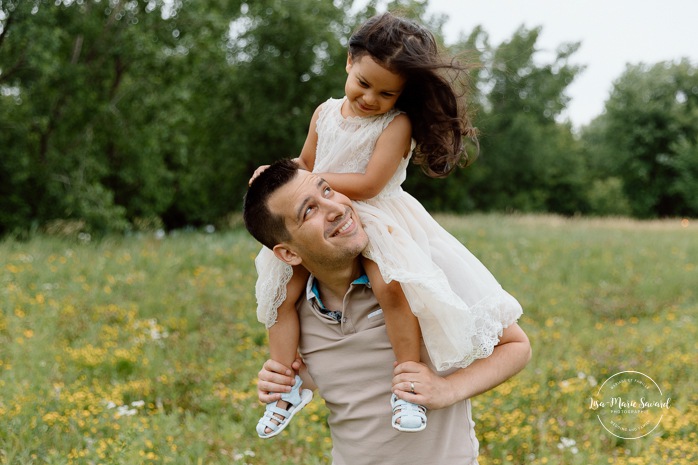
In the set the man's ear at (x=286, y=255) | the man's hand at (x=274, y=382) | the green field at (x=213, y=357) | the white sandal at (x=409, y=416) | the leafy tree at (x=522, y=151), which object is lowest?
the leafy tree at (x=522, y=151)

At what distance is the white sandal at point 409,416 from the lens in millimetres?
1952

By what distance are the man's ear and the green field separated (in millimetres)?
1619

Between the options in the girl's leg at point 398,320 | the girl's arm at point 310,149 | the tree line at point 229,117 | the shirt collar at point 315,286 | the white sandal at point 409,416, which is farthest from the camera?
the tree line at point 229,117

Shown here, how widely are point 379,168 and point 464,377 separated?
0.76 m

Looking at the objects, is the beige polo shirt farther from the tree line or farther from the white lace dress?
the tree line

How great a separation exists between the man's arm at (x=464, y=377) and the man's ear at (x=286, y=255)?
18.0 inches

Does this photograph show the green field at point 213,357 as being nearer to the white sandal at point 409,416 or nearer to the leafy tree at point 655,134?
the white sandal at point 409,416

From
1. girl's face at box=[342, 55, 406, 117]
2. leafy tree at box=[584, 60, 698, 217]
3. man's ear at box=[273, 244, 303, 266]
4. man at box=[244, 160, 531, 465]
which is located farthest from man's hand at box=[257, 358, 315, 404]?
leafy tree at box=[584, 60, 698, 217]

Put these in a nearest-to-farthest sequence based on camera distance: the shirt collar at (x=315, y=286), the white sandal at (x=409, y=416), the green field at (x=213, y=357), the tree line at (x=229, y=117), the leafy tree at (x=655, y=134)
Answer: the white sandal at (x=409, y=416) → the shirt collar at (x=315, y=286) → the green field at (x=213, y=357) → the tree line at (x=229, y=117) → the leafy tree at (x=655, y=134)

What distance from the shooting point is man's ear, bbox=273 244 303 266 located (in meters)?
2.12

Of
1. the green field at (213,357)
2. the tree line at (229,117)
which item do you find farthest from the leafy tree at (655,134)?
the green field at (213,357)

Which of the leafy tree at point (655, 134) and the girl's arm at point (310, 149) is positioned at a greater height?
the girl's arm at point (310, 149)

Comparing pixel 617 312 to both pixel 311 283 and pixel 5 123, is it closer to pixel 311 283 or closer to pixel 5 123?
pixel 311 283

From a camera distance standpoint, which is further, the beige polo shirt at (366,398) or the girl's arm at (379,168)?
the girl's arm at (379,168)
